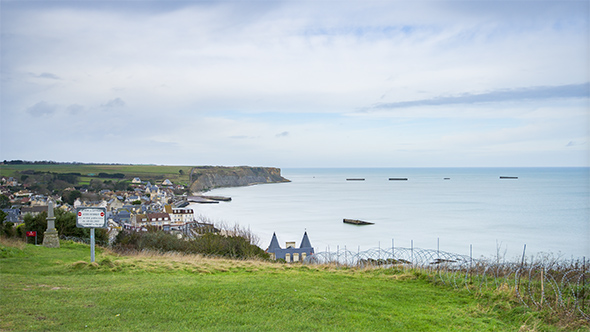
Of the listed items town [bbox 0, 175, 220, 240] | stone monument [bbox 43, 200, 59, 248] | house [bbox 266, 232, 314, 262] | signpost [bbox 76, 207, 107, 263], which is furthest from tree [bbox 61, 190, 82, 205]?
signpost [bbox 76, 207, 107, 263]

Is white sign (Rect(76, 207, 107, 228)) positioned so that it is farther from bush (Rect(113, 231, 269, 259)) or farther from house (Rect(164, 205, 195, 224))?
house (Rect(164, 205, 195, 224))

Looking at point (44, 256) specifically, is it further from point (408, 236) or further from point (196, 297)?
point (408, 236)

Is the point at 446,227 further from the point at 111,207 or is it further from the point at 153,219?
the point at 111,207

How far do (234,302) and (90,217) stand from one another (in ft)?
24.1

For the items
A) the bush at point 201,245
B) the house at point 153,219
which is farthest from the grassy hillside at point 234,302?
the house at point 153,219

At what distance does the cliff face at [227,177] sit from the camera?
147 metres

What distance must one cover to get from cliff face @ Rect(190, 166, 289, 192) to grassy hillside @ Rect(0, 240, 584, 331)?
406 feet

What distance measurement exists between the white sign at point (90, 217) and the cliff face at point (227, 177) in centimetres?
12016

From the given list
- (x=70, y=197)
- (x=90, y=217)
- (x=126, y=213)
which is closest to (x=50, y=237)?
(x=90, y=217)

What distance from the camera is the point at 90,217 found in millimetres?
12672

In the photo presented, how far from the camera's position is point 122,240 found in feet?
75.9

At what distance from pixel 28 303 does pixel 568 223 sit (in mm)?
55988

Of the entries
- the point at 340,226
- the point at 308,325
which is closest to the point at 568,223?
the point at 340,226

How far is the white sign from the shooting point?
498 inches
